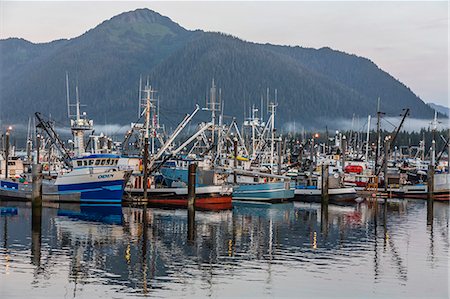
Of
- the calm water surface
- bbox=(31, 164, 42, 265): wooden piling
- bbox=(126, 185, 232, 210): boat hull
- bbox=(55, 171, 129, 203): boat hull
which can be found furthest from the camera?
bbox=(126, 185, 232, 210): boat hull

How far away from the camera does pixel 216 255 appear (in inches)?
1737

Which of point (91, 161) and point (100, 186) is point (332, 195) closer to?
point (100, 186)

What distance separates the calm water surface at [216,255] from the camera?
35.6 m

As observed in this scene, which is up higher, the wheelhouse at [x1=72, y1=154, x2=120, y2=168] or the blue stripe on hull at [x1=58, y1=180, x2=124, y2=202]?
the wheelhouse at [x1=72, y1=154, x2=120, y2=168]

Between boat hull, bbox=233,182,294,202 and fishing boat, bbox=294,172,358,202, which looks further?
fishing boat, bbox=294,172,358,202

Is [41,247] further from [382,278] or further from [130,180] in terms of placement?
[130,180]

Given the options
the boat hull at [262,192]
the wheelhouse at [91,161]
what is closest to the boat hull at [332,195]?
the boat hull at [262,192]

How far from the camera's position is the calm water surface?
3562 centimetres

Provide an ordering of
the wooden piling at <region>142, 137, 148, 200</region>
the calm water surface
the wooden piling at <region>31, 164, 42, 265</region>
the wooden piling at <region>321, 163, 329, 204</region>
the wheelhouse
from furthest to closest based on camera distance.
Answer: the wooden piling at <region>321, 163, 329, 204</region>, the wheelhouse, the wooden piling at <region>142, 137, 148, 200</region>, the wooden piling at <region>31, 164, 42, 265</region>, the calm water surface

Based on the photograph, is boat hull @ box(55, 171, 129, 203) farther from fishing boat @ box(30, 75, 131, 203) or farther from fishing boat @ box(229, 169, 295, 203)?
fishing boat @ box(229, 169, 295, 203)

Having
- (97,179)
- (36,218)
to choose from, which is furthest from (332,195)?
(36,218)

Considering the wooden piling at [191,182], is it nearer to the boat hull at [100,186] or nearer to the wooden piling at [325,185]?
the boat hull at [100,186]

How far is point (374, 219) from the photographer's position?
68.2 m

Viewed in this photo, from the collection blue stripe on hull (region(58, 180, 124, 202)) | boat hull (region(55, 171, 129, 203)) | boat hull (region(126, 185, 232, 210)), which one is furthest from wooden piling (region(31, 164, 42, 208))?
boat hull (region(126, 185, 232, 210))
